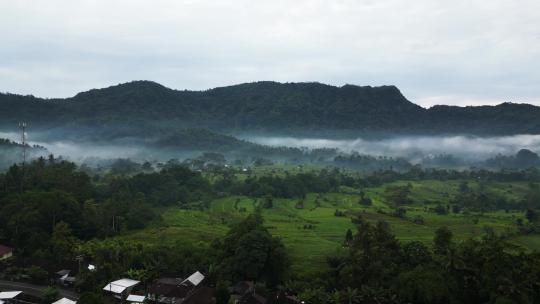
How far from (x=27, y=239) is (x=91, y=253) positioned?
8.60 meters

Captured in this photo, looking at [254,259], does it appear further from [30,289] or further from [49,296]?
[30,289]

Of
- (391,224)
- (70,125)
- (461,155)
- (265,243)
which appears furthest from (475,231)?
(70,125)

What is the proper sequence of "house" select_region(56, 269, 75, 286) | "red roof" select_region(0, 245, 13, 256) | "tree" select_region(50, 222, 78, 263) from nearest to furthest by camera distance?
1. "house" select_region(56, 269, 75, 286)
2. "tree" select_region(50, 222, 78, 263)
3. "red roof" select_region(0, 245, 13, 256)

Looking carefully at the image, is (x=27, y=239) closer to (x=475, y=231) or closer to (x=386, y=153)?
(x=475, y=231)

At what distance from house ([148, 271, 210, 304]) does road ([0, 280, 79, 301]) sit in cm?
561

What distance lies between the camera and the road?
34.8 meters

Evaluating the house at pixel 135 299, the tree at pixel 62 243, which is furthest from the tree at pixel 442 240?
the tree at pixel 62 243

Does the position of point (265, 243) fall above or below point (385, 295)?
above

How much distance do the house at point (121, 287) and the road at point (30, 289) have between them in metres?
2.41

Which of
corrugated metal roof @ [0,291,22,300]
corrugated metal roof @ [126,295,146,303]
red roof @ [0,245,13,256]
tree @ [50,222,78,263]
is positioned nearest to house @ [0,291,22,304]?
corrugated metal roof @ [0,291,22,300]

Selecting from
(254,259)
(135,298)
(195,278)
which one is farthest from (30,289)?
(254,259)

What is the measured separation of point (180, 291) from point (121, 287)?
14.3 feet

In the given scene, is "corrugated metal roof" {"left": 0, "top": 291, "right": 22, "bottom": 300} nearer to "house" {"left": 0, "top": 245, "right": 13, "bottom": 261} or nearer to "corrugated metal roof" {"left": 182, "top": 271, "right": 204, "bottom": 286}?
"house" {"left": 0, "top": 245, "right": 13, "bottom": 261}

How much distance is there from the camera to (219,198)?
72.9 metres
